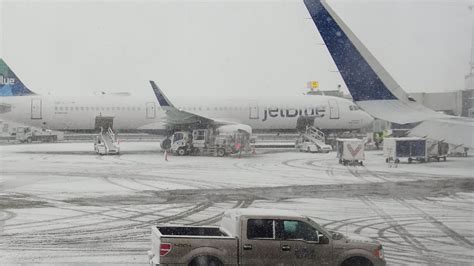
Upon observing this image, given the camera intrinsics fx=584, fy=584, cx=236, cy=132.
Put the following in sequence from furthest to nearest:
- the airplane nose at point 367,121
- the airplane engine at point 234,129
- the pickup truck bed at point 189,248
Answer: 1. the airplane nose at point 367,121
2. the airplane engine at point 234,129
3. the pickup truck bed at point 189,248

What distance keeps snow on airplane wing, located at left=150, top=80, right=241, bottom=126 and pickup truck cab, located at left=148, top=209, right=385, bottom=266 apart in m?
29.8

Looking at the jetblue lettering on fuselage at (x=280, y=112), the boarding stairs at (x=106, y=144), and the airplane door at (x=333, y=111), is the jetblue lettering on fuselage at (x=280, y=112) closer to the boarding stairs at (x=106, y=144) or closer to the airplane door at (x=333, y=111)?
the airplane door at (x=333, y=111)

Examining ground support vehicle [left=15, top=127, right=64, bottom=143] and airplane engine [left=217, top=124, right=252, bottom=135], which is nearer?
airplane engine [left=217, top=124, right=252, bottom=135]

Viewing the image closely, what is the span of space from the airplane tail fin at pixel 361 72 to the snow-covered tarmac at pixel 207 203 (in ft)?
9.61

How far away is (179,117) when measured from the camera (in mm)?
40688

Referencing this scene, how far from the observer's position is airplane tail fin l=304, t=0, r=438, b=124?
11.4m

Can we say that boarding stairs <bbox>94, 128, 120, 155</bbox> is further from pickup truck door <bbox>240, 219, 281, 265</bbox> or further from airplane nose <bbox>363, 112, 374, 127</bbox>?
pickup truck door <bbox>240, 219, 281, 265</bbox>

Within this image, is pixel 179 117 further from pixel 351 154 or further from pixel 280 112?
pixel 351 154

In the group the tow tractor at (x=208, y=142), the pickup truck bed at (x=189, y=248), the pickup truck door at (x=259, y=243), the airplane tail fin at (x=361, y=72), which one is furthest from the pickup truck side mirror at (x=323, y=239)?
the tow tractor at (x=208, y=142)

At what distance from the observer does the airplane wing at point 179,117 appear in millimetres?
39000

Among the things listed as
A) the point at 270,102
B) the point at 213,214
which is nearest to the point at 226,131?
the point at 270,102

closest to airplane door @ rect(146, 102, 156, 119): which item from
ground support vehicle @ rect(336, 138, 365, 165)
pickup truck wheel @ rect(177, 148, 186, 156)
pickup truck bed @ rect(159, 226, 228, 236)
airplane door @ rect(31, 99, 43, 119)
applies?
pickup truck wheel @ rect(177, 148, 186, 156)

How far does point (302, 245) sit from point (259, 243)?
2.28 ft

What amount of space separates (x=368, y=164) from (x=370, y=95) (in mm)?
21725
